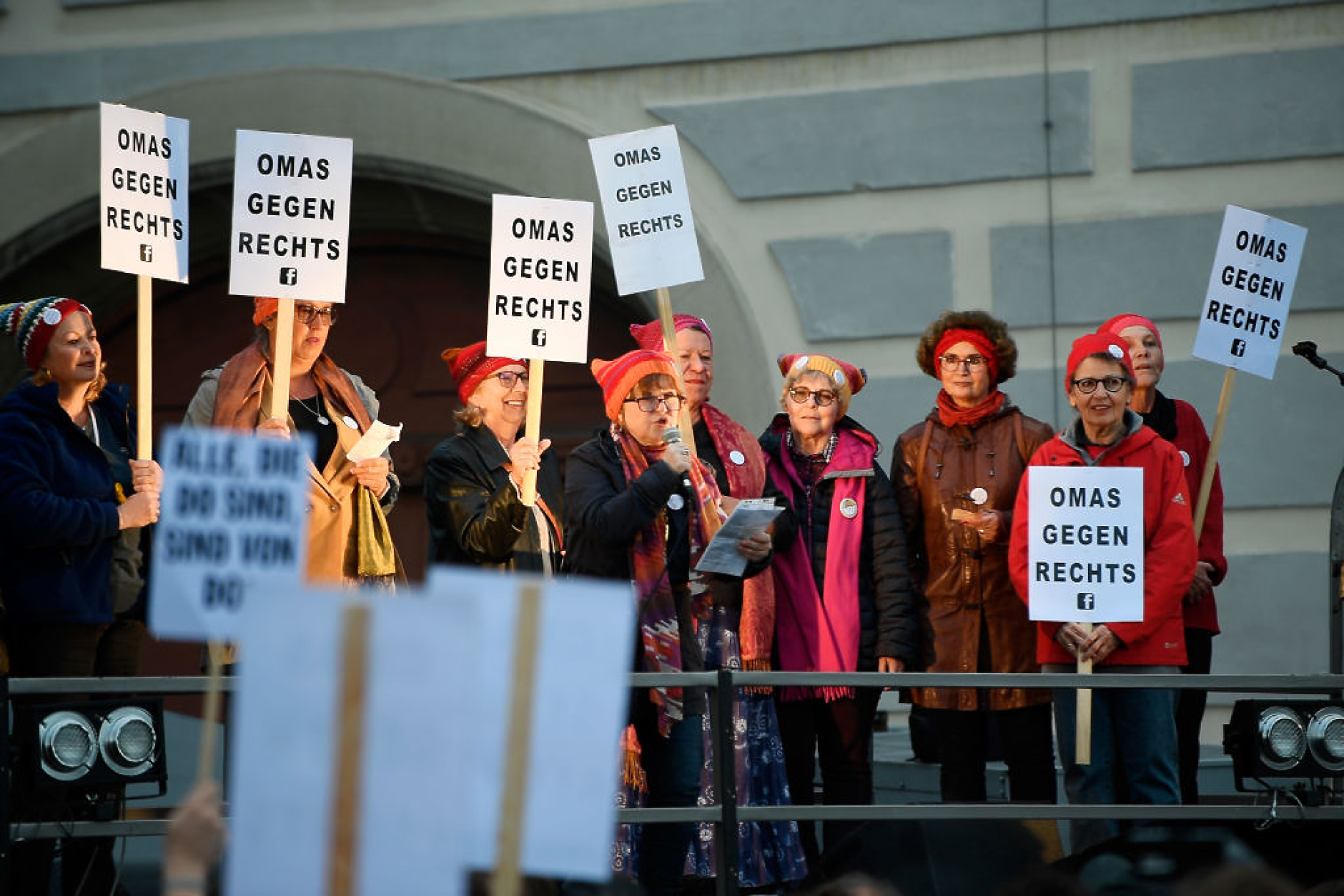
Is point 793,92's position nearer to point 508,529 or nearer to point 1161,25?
point 1161,25

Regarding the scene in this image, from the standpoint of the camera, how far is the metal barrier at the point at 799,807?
455cm

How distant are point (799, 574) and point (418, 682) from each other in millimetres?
3419

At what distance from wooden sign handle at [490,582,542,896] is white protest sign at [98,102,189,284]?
3059 millimetres

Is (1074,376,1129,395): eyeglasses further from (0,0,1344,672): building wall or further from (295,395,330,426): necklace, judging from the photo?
(295,395,330,426): necklace

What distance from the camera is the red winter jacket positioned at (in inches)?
218

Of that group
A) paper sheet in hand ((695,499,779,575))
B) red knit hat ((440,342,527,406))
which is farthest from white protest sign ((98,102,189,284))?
paper sheet in hand ((695,499,779,575))

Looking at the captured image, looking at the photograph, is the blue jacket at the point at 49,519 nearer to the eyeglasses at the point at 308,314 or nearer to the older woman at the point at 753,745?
the eyeglasses at the point at 308,314

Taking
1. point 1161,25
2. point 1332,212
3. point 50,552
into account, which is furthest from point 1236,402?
point 50,552

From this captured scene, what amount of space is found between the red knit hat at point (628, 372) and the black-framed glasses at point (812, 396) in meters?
0.54

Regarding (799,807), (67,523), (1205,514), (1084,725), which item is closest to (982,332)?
(1205,514)

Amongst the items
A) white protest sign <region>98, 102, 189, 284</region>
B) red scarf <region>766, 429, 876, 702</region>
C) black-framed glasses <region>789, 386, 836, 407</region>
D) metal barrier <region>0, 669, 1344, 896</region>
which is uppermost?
white protest sign <region>98, 102, 189, 284</region>

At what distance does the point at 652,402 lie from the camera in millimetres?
5539

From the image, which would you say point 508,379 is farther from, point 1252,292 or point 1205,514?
point 1252,292

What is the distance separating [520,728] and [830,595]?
317cm
